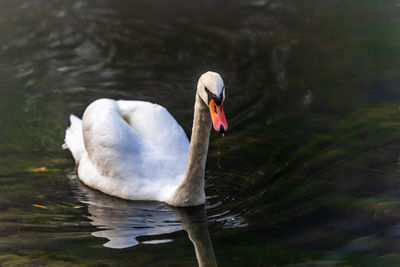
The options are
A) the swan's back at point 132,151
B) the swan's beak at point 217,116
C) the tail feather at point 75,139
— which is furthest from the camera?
the tail feather at point 75,139

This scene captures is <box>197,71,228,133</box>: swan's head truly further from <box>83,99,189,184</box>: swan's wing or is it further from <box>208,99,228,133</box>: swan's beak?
<box>83,99,189,184</box>: swan's wing

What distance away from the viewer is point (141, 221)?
616 cm

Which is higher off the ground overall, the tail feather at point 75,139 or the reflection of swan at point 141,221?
the tail feather at point 75,139

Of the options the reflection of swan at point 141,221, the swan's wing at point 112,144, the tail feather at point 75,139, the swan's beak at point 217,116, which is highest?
the tail feather at point 75,139

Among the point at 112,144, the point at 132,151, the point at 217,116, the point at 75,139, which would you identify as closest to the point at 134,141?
the point at 132,151

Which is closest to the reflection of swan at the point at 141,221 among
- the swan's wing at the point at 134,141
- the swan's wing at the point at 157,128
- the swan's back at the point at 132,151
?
the swan's back at the point at 132,151

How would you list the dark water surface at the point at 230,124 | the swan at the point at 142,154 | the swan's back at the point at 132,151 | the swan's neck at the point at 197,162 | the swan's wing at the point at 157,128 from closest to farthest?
the dark water surface at the point at 230,124
the swan's neck at the point at 197,162
the swan at the point at 142,154
the swan's back at the point at 132,151
the swan's wing at the point at 157,128

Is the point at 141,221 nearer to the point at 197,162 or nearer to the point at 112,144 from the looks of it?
the point at 197,162

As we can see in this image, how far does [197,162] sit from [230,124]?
84.1 inches

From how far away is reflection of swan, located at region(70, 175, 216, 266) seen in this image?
5648 mm

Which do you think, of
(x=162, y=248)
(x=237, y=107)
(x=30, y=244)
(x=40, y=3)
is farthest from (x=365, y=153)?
(x=40, y=3)

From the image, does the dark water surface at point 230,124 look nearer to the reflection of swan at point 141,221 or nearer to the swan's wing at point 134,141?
the reflection of swan at point 141,221

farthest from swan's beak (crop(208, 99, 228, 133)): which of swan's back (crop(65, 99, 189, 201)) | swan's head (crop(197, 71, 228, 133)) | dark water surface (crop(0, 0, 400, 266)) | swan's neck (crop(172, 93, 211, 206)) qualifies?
swan's back (crop(65, 99, 189, 201))

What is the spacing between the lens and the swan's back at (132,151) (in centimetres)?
670
